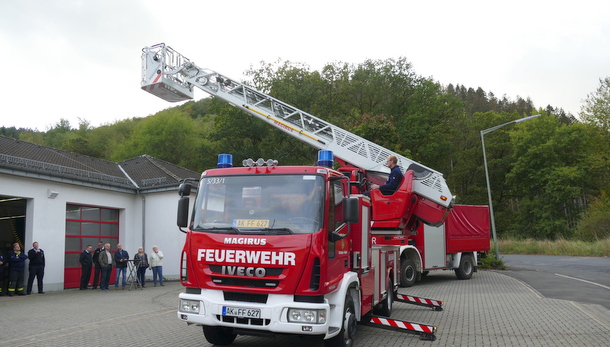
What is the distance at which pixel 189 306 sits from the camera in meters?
6.33

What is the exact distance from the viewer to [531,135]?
48.9m

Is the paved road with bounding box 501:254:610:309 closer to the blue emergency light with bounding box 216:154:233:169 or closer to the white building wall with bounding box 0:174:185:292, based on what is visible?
the blue emergency light with bounding box 216:154:233:169

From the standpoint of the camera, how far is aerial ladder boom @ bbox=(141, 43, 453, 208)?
12922mm

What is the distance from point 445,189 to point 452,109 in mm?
32350

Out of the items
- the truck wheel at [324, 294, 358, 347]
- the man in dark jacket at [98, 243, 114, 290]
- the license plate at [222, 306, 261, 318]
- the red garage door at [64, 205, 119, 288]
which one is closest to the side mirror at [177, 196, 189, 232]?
the license plate at [222, 306, 261, 318]

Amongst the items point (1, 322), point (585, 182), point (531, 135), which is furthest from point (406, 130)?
point (1, 322)

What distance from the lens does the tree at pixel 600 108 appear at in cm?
4597

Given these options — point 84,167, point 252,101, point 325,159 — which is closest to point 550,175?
point 252,101

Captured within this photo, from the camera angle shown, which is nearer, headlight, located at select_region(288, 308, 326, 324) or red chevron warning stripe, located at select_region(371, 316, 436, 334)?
headlight, located at select_region(288, 308, 326, 324)

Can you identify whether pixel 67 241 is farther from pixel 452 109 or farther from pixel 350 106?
pixel 452 109

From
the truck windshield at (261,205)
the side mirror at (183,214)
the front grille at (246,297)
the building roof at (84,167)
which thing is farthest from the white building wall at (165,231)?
the front grille at (246,297)

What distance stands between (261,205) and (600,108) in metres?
49.7

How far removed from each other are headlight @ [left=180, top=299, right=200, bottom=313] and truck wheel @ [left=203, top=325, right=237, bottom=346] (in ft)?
2.86

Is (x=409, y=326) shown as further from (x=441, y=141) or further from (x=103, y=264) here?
(x=441, y=141)
